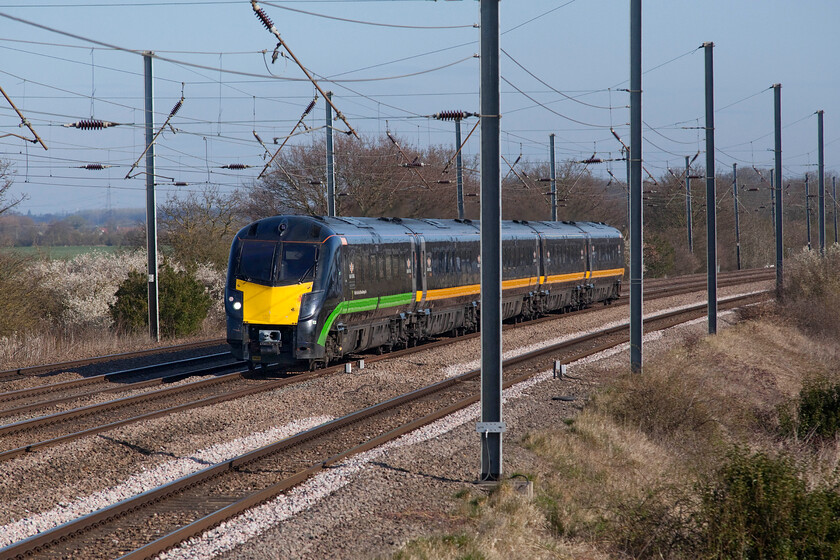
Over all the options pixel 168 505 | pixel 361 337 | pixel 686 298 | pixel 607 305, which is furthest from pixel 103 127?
pixel 686 298

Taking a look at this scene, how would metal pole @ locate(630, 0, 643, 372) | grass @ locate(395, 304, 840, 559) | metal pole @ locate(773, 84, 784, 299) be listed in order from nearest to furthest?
grass @ locate(395, 304, 840, 559)
metal pole @ locate(630, 0, 643, 372)
metal pole @ locate(773, 84, 784, 299)

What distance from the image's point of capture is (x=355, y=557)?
7492 mm

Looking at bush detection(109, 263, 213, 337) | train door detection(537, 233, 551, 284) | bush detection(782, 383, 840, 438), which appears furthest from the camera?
train door detection(537, 233, 551, 284)

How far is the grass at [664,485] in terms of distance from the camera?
7.84 meters

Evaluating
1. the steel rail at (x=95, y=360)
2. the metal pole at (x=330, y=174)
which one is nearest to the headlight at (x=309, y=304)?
the steel rail at (x=95, y=360)

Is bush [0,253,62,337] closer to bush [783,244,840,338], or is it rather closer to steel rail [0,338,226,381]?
steel rail [0,338,226,381]

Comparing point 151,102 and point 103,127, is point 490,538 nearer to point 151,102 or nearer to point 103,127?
point 103,127

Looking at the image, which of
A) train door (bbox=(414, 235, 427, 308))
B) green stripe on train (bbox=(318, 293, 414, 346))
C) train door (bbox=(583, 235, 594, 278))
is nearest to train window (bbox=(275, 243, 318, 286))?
green stripe on train (bbox=(318, 293, 414, 346))

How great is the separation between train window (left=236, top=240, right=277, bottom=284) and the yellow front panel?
24 cm

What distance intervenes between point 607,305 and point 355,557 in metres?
31.2

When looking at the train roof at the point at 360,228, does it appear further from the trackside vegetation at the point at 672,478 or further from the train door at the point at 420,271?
the trackside vegetation at the point at 672,478

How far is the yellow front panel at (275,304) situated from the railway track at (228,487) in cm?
316

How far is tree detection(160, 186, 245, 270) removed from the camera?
36.6m

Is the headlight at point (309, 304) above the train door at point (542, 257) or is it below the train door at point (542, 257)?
below
